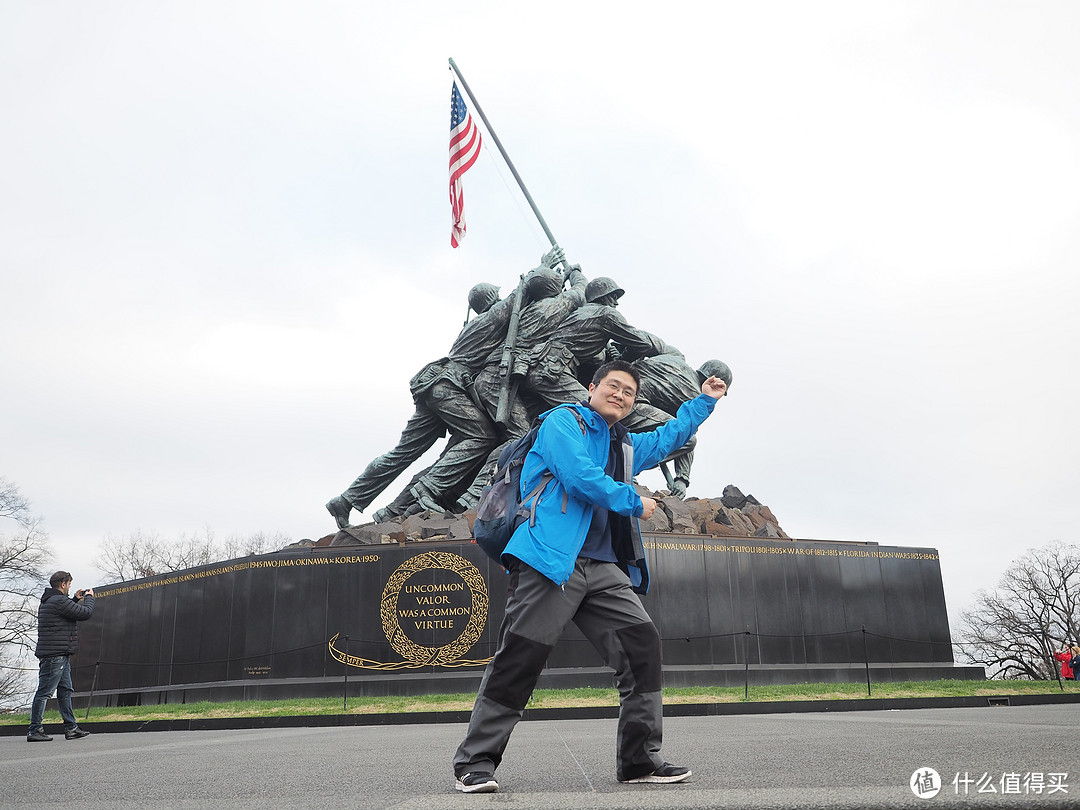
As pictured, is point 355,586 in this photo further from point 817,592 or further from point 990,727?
point 990,727

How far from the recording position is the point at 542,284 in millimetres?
15766

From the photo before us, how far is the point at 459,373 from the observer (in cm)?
1608

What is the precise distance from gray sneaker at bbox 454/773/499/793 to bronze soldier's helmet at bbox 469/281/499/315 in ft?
46.5

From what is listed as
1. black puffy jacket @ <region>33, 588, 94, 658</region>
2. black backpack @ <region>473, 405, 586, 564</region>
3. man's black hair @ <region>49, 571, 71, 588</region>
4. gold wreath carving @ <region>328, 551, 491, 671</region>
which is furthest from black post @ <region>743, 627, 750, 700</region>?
black backpack @ <region>473, 405, 586, 564</region>

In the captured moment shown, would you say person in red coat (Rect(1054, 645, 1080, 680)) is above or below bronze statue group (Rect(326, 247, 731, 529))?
below

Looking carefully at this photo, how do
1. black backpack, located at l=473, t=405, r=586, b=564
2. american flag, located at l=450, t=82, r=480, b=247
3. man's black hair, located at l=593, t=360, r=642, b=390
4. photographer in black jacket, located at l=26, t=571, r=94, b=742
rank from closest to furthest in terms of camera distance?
black backpack, located at l=473, t=405, r=586, b=564
man's black hair, located at l=593, t=360, r=642, b=390
photographer in black jacket, located at l=26, t=571, r=94, b=742
american flag, located at l=450, t=82, r=480, b=247

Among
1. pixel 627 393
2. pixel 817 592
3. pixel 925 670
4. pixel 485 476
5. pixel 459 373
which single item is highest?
pixel 459 373

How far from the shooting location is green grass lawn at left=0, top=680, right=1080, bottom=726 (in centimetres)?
975

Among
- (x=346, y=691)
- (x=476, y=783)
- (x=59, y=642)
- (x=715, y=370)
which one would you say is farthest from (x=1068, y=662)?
(x=476, y=783)

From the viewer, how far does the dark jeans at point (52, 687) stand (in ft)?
24.3

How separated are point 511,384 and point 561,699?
21.9ft

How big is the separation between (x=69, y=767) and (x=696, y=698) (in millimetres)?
7079

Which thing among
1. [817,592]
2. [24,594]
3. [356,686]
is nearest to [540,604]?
[356,686]

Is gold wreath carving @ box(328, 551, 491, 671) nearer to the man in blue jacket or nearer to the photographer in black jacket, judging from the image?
Answer: the photographer in black jacket
